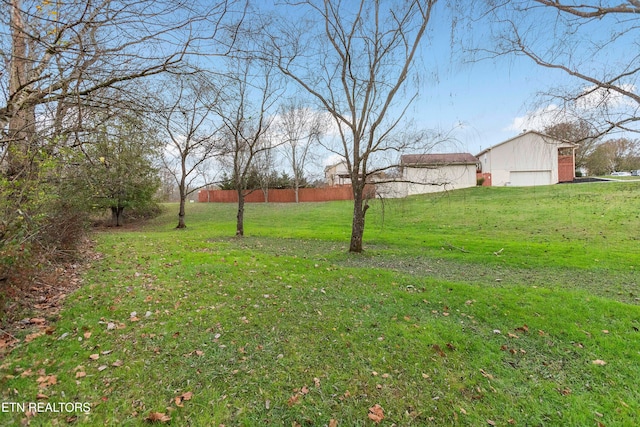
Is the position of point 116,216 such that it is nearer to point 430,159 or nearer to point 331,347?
point 430,159

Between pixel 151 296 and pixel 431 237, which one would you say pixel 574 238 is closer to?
pixel 431 237

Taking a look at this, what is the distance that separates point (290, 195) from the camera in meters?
36.0

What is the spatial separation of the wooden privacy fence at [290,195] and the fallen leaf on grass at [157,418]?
31.5m

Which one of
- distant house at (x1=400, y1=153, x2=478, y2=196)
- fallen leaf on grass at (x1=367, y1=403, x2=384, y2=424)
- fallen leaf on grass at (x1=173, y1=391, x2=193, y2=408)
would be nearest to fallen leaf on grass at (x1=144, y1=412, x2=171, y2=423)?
fallen leaf on grass at (x1=173, y1=391, x2=193, y2=408)

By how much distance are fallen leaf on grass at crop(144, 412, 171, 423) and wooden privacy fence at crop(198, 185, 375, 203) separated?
103 feet

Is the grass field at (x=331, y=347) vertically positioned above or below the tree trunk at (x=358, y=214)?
below

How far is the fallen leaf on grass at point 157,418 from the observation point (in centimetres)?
238

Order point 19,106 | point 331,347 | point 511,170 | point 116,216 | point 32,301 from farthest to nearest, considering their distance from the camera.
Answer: point 511,170
point 116,216
point 32,301
point 331,347
point 19,106

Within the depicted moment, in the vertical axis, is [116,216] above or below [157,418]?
above

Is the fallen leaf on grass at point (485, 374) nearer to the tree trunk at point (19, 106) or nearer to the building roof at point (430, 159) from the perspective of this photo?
the tree trunk at point (19, 106)

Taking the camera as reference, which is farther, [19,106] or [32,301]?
[32,301]

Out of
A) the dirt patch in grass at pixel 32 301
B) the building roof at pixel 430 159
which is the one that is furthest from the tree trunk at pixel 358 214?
the dirt patch in grass at pixel 32 301

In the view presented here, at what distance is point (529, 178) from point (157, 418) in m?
34.9

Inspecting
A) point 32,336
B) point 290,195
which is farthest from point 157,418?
point 290,195
